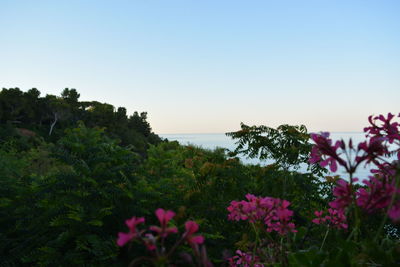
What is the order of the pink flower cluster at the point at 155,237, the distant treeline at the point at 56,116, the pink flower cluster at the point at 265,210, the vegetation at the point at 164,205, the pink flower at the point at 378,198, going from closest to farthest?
the pink flower cluster at the point at 155,237 < the pink flower at the point at 378,198 < the pink flower cluster at the point at 265,210 < the vegetation at the point at 164,205 < the distant treeline at the point at 56,116

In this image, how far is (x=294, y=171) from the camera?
17.6ft

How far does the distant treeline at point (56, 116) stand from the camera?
1454 inches

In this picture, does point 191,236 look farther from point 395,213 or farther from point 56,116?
point 56,116

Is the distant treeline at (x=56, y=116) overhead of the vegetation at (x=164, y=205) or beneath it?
overhead

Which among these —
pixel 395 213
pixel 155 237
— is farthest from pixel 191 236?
pixel 395 213

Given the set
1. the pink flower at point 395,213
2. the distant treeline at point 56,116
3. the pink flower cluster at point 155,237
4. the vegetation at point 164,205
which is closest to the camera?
the pink flower cluster at point 155,237

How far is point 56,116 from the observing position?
4153 cm

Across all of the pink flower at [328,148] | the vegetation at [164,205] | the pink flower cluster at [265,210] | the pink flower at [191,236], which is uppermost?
the pink flower at [328,148]

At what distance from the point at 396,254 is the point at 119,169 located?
3373 mm

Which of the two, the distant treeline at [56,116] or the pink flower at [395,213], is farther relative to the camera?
the distant treeline at [56,116]

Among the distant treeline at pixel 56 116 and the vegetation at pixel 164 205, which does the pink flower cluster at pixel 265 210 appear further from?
the distant treeline at pixel 56 116

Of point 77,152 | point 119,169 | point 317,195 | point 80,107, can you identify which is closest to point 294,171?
point 317,195

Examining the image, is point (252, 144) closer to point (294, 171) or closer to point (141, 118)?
point (294, 171)

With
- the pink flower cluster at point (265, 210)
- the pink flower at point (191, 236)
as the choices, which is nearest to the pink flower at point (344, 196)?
the pink flower cluster at point (265, 210)
